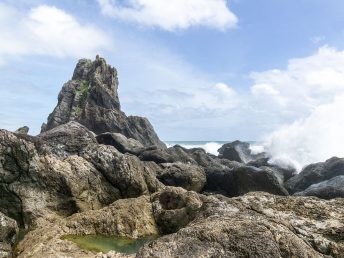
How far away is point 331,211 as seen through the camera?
15.3 m

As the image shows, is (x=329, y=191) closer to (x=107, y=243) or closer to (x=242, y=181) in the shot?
(x=242, y=181)

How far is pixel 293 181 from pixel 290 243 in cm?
3455

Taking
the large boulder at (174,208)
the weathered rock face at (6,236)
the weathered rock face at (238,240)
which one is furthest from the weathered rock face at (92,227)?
the weathered rock face at (238,240)

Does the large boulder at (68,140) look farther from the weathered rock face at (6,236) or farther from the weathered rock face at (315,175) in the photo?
the weathered rock face at (315,175)

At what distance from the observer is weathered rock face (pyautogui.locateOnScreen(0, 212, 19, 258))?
53.7ft

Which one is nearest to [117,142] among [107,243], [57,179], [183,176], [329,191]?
[183,176]

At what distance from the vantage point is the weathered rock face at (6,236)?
644 inches

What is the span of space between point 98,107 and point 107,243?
65.6 metres

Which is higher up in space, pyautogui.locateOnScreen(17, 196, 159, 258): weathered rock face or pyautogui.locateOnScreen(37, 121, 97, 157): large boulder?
pyautogui.locateOnScreen(37, 121, 97, 157): large boulder

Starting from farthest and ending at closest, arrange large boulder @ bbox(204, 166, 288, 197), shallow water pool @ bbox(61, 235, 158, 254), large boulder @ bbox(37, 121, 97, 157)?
1. large boulder @ bbox(204, 166, 288, 197)
2. large boulder @ bbox(37, 121, 97, 157)
3. shallow water pool @ bbox(61, 235, 158, 254)

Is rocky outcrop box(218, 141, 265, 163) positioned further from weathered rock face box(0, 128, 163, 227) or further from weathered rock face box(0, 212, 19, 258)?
weathered rock face box(0, 212, 19, 258)

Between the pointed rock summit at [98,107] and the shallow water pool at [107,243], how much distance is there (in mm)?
57654

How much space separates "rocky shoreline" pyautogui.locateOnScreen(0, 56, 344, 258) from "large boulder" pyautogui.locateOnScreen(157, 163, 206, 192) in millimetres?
88

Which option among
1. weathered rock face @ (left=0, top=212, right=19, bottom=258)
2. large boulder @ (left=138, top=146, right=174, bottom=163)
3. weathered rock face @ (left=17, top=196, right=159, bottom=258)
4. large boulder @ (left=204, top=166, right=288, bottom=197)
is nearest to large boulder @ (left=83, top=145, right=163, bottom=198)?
weathered rock face @ (left=17, top=196, right=159, bottom=258)
